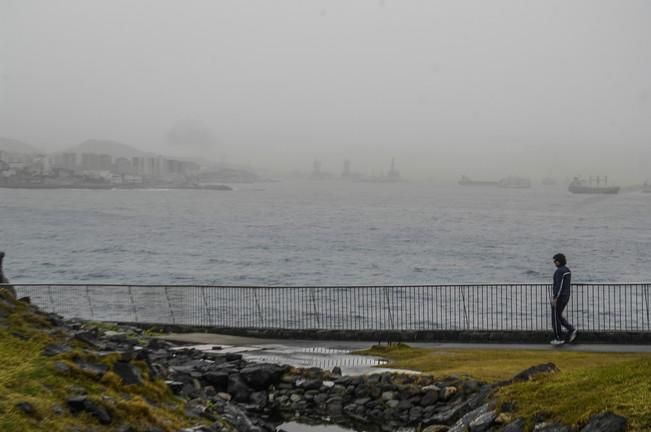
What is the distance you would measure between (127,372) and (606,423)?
783 centimetres

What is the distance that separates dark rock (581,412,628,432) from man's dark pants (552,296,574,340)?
10.6 metres

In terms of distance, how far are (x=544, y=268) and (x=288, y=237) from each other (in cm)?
4271

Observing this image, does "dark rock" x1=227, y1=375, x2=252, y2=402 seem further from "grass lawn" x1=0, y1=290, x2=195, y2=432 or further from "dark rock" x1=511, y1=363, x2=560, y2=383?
"dark rock" x1=511, y1=363, x2=560, y2=383

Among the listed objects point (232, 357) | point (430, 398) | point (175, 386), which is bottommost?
point (430, 398)

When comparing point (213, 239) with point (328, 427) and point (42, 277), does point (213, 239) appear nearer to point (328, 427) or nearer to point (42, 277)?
point (42, 277)

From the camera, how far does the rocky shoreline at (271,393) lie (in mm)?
12320

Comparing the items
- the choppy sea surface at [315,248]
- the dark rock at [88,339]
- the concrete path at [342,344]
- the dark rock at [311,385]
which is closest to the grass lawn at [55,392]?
the dark rock at [88,339]

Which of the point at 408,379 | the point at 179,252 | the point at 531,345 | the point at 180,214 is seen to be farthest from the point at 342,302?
the point at 180,214

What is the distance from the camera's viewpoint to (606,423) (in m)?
10.1

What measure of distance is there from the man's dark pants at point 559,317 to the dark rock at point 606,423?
10.6 metres

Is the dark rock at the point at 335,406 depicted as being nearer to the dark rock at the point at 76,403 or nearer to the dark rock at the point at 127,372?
the dark rock at the point at 127,372

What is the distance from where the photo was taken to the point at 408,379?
17.5m

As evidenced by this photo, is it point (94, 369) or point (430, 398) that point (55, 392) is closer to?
point (94, 369)

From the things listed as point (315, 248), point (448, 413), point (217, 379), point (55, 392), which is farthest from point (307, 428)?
point (315, 248)
